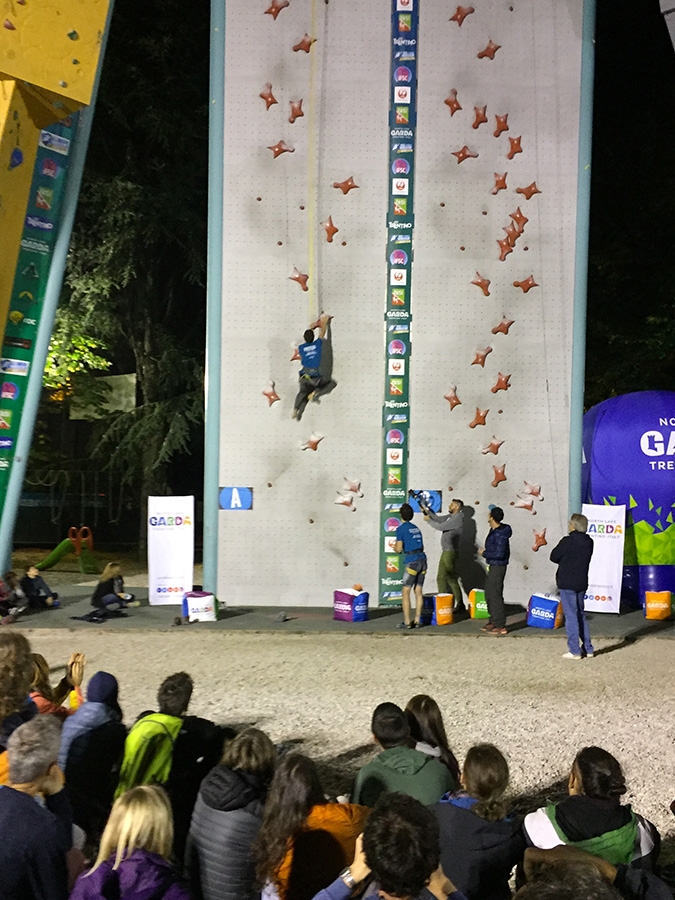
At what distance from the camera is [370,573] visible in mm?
12945

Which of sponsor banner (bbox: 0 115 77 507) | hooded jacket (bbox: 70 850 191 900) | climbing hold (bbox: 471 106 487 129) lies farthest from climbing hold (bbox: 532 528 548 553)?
hooded jacket (bbox: 70 850 191 900)

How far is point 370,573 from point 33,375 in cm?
528

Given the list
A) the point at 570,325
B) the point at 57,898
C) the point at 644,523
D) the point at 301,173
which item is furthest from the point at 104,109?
the point at 57,898

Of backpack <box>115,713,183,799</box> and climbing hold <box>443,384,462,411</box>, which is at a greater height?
climbing hold <box>443,384,462,411</box>

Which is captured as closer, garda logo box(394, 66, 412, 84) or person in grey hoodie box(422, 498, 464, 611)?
person in grey hoodie box(422, 498, 464, 611)

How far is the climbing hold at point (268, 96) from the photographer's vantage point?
12.8m

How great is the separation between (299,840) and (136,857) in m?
0.77

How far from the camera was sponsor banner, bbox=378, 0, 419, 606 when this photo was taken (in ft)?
42.2

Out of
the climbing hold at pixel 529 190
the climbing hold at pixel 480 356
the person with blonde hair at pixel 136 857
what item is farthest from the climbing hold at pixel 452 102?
the person with blonde hair at pixel 136 857

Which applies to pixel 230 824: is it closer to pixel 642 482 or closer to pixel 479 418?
pixel 479 418

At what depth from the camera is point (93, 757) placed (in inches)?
185

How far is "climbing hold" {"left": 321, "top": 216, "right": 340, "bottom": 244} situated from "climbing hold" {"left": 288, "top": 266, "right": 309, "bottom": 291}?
592mm

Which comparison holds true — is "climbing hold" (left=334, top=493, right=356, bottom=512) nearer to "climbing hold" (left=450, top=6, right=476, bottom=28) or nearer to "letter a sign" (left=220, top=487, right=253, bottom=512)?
"letter a sign" (left=220, top=487, right=253, bottom=512)

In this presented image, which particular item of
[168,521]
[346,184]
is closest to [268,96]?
[346,184]
